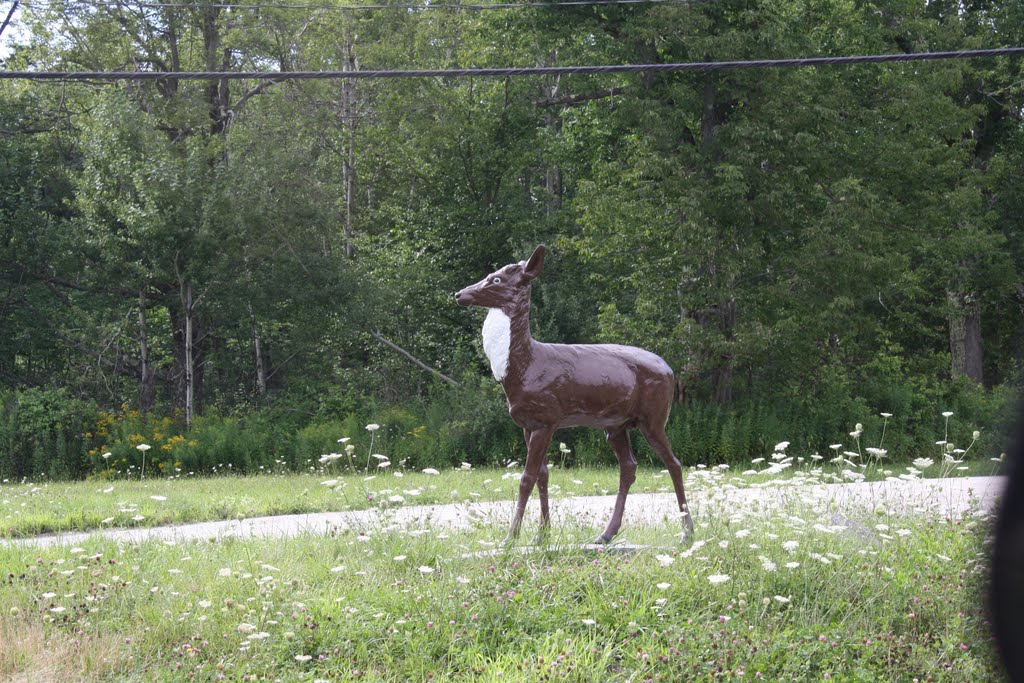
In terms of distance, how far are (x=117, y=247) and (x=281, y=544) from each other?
44.1 feet

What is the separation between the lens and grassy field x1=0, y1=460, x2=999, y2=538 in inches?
394

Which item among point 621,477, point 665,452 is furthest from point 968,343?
point 621,477

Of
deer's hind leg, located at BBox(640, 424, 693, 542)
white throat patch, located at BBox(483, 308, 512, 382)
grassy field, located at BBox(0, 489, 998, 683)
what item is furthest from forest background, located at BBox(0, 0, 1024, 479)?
grassy field, located at BBox(0, 489, 998, 683)

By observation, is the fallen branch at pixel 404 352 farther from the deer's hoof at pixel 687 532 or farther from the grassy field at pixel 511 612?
the grassy field at pixel 511 612

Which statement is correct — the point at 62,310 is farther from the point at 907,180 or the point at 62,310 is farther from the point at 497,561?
the point at 497,561

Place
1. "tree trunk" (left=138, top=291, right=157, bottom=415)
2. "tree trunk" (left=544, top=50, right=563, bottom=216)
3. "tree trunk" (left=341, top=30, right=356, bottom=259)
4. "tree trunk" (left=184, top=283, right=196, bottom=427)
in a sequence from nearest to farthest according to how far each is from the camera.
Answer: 1. "tree trunk" (left=184, top=283, right=196, bottom=427)
2. "tree trunk" (left=138, top=291, right=157, bottom=415)
3. "tree trunk" (left=544, top=50, right=563, bottom=216)
4. "tree trunk" (left=341, top=30, right=356, bottom=259)

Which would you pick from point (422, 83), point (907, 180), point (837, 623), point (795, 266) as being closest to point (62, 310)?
point (422, 83)

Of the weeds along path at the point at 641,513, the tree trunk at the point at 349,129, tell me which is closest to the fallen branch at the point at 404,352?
the tree trunk at the point at 349,129

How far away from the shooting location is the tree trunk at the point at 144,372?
21.2 metres

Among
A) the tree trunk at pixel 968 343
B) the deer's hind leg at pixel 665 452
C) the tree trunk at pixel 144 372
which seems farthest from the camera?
the tree trunk at pixel 968 343

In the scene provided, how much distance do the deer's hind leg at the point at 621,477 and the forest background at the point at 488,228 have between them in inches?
356

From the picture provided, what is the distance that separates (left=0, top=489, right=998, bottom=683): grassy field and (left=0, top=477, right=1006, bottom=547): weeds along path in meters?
0.53

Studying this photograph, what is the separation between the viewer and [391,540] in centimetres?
765

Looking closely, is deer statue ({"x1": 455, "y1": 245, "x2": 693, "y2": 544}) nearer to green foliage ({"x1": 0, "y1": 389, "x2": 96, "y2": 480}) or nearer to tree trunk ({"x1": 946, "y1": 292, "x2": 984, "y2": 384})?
green foliage ({"x1": 0, "y1": 389, "x2": 96, "y2": 480})
